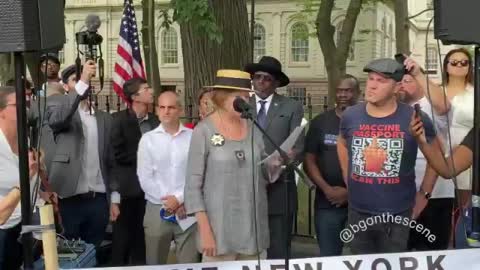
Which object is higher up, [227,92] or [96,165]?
[227,92]

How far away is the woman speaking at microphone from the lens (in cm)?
424

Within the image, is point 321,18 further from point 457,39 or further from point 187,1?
point 457,39

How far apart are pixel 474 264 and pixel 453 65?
1.57m

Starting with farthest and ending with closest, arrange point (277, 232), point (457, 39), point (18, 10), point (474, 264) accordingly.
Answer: point (277, 232) → point (474, 264) → point (457, 39) → point (18, 10)

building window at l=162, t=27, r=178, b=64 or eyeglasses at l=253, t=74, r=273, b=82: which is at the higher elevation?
building window at l=162, t=27, r=178, b=64

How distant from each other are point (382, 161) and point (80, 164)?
227 centimetres

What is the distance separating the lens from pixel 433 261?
13.8 feet

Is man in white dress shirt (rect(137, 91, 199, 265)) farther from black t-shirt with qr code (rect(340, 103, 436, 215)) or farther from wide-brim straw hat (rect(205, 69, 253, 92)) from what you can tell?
black t-shirt with qr code (rect(340, 103, 436, 215))

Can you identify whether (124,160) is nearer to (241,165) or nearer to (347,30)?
(241,165)

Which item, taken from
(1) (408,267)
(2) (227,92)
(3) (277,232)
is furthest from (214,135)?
(1) (408,267)

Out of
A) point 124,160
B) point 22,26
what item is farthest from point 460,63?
point 22,26

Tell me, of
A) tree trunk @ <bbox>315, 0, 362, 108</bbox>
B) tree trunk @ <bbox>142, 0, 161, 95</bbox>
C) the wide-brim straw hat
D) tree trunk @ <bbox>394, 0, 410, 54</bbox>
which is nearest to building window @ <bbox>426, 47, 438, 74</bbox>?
the wide-brim straw hat

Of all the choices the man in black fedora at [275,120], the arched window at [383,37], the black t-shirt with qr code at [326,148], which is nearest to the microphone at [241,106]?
the man in black fedora at [275,120]

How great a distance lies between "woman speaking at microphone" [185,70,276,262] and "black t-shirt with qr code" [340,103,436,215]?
735 millimetres
